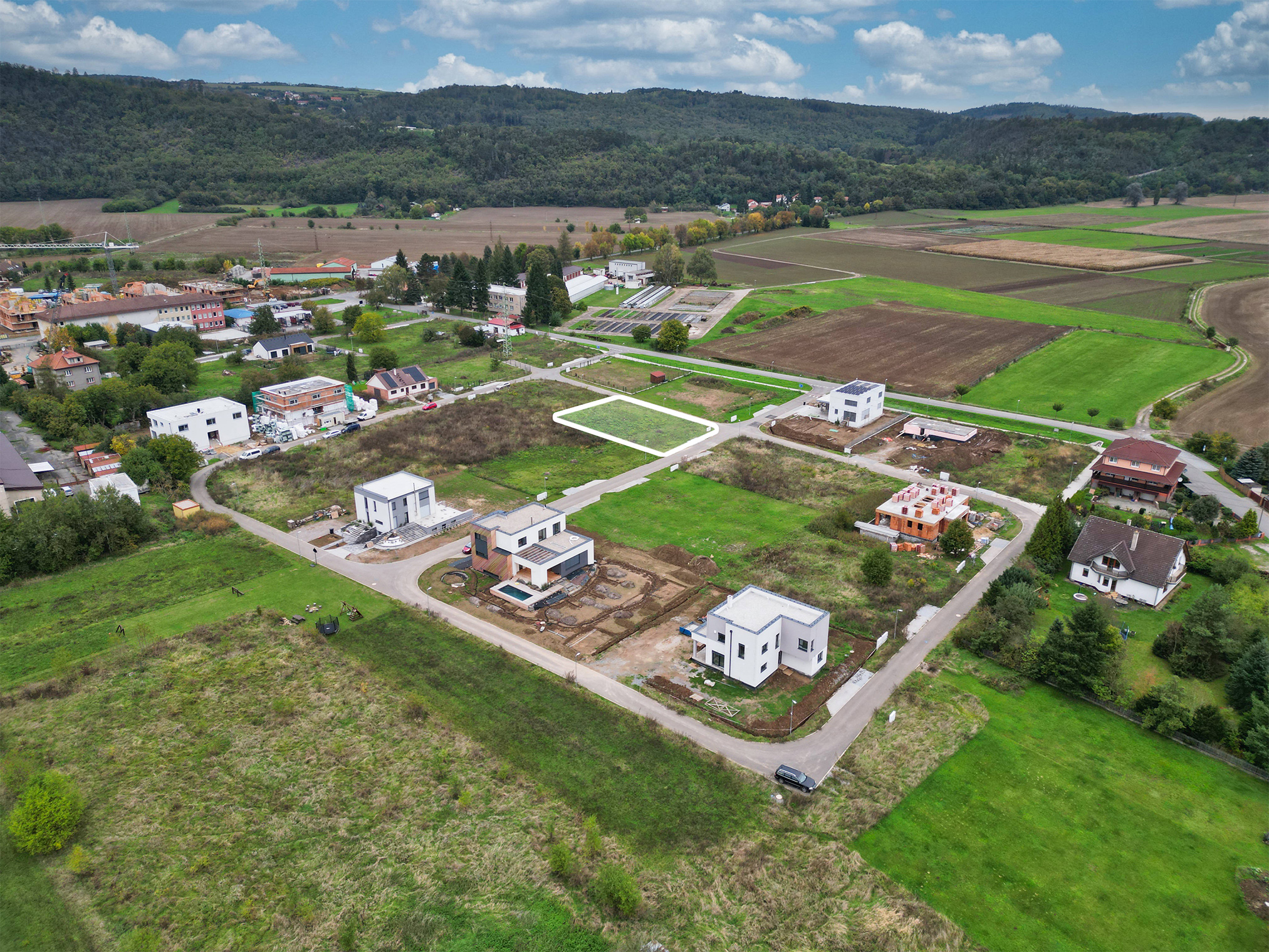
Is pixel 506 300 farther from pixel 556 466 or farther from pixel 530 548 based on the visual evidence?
pixel 530 548

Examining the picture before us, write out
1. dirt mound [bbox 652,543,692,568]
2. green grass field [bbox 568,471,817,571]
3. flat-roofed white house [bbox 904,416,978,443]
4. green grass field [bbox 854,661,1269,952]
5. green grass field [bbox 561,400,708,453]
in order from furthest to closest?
green grass field [bbox 561,400,708,453] < flat-roofed white house [bbox 904,416,978,443] < green grass field [bbox 568,471,817,571] < dirt mound [bbox 652,543,692,568] < green grass field [bbox 854,661,1269,952]

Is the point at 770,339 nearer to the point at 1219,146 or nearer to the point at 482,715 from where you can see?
the point at 482,715

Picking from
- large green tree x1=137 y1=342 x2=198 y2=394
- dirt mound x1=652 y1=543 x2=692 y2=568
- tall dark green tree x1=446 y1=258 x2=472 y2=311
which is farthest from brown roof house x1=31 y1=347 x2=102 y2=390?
dirt mound x1=652 y1=543 x2=692 y2=568

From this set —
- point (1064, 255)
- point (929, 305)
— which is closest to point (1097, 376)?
point (929, 305)

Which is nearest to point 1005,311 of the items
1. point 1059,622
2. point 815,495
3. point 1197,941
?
point 815,495

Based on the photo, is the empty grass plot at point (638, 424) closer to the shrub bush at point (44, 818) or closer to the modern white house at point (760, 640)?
the modern white house at point (760, 640)

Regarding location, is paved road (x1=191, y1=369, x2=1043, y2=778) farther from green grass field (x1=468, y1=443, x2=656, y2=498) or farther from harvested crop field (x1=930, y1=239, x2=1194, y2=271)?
harvested crop field (x1=930, y1=239, x2=1194, y2=271)
